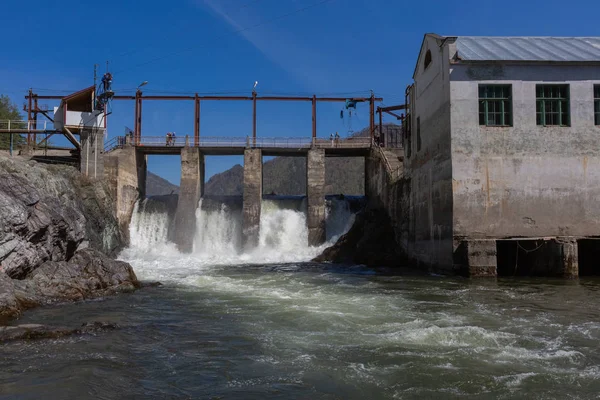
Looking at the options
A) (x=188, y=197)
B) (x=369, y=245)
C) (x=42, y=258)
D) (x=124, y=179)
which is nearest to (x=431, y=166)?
(x=369, y=245)

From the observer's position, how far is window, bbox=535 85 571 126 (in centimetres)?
1891

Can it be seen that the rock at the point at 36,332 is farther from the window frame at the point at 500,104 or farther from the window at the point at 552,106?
the window at the point at 552,106

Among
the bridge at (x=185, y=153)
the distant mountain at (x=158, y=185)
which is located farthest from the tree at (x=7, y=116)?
the distant mountain at (x=158, y=185)

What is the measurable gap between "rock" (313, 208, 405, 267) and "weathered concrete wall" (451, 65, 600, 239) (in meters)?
7.41

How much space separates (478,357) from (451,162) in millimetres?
12140

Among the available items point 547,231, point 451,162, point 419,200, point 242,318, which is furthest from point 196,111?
point 242,318

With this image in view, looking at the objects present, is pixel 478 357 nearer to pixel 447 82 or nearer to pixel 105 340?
pixel 105 340

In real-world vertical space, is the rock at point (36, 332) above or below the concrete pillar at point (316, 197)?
below

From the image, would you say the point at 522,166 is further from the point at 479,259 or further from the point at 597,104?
the point at 479,259

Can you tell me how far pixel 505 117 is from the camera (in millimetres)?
18859

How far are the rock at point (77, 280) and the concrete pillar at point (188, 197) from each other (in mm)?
14322

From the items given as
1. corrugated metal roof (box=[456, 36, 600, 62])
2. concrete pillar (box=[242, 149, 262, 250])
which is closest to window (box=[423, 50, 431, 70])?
corrugated metal roof (box=[456, 36, 600, 62])

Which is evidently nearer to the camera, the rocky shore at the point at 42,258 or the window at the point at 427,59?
the rocky shore at the point at 42,258

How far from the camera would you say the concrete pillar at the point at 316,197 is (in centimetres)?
3059
